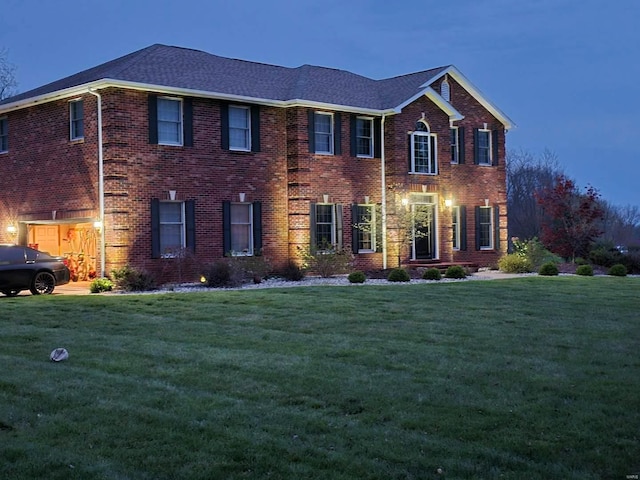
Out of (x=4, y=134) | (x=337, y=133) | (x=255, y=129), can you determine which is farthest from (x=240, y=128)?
(x=4, y=134)

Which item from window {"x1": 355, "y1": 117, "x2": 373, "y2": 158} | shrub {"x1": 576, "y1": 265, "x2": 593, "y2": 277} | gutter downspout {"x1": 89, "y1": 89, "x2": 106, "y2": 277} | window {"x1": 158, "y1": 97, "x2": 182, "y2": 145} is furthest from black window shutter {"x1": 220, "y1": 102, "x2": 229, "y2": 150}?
shrub {"x1": 576, "y1": 265, "x2": 593, "y2": 277}

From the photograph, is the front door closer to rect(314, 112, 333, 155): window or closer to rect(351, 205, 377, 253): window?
rect(351, 205, 377, 253): window

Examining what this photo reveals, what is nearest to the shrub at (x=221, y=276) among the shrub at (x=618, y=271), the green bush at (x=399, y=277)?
the green bush at (x=399, y=277)

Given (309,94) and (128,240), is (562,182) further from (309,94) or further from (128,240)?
(128,240)

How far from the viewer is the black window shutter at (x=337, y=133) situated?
82.6 ft

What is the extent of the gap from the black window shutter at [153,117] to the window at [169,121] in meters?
0.28

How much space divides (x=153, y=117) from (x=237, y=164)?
9.96 ft

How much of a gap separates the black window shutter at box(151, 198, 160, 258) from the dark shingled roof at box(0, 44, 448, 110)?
3278 millimetres

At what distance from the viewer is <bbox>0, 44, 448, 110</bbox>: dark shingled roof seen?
22.6 m

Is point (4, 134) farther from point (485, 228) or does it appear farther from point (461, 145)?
point (485, 228)

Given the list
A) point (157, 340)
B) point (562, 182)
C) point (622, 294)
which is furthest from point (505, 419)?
point (562, 182)

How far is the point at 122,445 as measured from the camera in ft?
19.8

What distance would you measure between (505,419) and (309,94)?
1937 centimetres

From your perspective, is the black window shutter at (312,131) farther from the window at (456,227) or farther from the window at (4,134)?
the window at (4,134)
